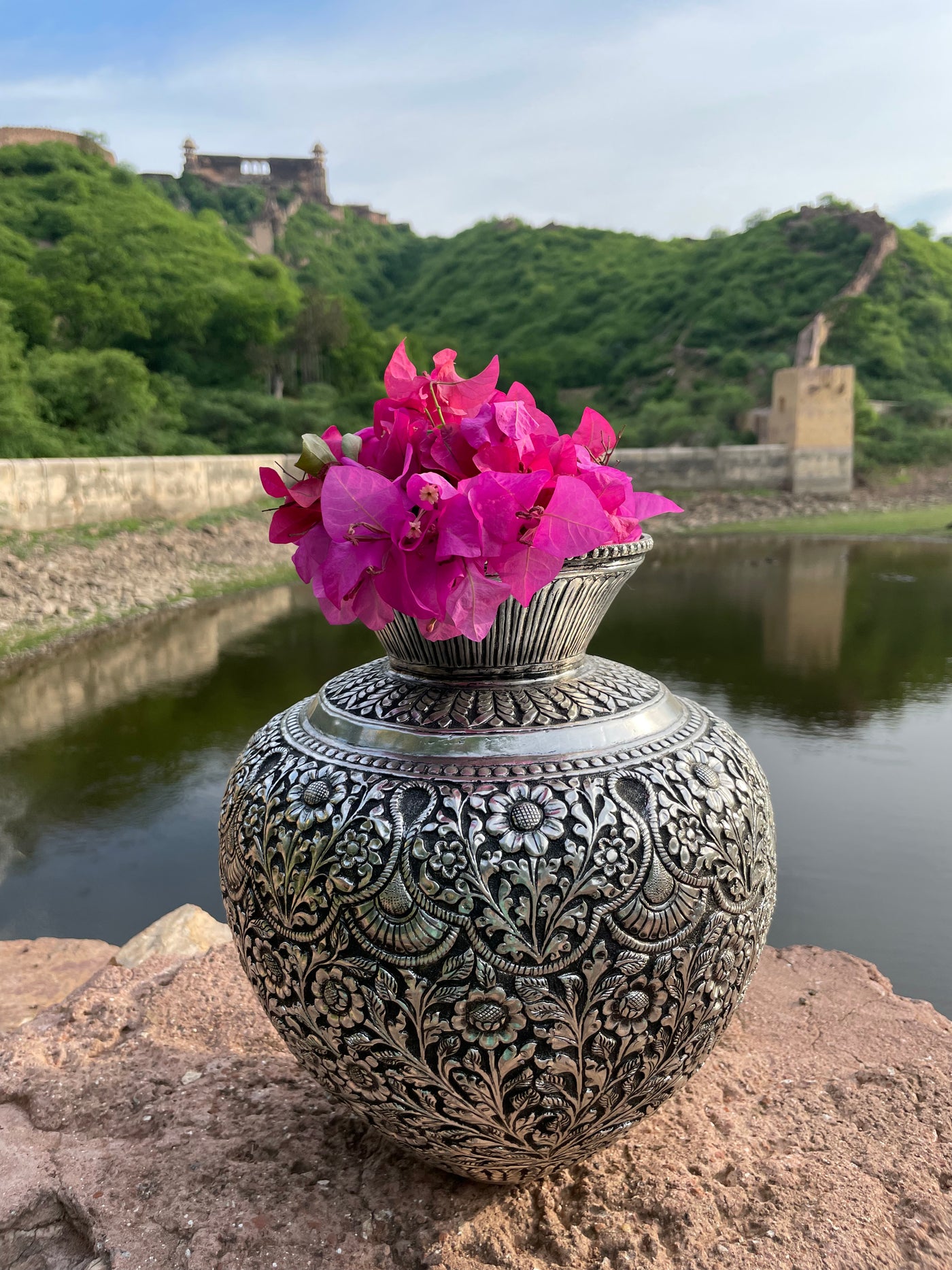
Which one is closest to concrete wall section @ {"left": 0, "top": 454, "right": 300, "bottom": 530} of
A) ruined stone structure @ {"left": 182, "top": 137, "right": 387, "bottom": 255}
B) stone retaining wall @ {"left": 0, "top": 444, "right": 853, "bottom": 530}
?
stone retaining wall @ {"left": 0, "top": 444, "right": 853, "bottom": 530}

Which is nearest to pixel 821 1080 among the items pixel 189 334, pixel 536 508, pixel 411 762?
pixel 411 762

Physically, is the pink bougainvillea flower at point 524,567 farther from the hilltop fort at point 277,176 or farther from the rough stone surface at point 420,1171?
the hilltop fort at point 277,176

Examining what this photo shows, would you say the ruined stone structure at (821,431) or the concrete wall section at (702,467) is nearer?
the concrete wall section at (702,467)

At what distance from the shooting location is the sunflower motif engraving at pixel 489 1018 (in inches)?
54.6

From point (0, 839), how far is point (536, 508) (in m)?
4.26

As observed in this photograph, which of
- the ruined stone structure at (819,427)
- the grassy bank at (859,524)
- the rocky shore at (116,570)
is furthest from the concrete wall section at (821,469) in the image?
the rocky shore at (116,570)

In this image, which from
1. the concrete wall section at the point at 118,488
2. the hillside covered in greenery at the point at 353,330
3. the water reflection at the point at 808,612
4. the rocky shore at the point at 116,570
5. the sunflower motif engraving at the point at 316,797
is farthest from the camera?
the hillside covered in greenery at the point at 353,330

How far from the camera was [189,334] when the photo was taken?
2764 centimetres

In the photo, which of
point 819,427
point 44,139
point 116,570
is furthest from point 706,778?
point 44,139

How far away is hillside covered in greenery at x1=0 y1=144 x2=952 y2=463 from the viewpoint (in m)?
21.8

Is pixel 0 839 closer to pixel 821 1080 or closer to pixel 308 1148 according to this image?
pixel 308 1148

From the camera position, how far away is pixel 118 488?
38.8ft

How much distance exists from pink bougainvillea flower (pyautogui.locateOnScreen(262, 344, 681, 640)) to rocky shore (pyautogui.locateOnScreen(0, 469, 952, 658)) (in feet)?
23.9

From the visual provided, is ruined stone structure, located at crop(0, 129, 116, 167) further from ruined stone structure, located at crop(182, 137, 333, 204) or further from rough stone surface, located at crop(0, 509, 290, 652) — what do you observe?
rough stone surface, located at crop(0, 509, 290, 652)
